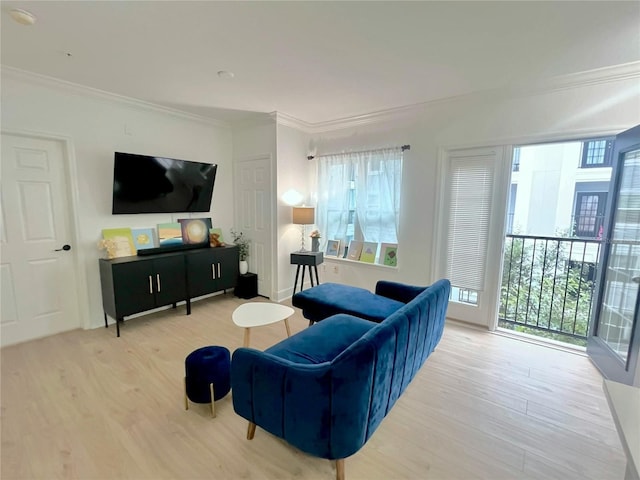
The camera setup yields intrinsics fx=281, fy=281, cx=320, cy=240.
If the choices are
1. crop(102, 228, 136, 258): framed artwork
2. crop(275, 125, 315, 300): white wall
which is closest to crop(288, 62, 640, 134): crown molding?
crop(275, 125, 315, 300): white wall

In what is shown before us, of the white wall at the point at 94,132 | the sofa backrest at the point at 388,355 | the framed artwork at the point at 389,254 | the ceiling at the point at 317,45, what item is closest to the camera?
the sofa backrest at the point at 388,355

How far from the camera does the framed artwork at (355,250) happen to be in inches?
161

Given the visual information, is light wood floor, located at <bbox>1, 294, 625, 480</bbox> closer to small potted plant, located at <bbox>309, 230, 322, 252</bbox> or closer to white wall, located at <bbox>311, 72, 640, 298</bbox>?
white wall, located at <bbox>311, 72, 640, 298</bbox>

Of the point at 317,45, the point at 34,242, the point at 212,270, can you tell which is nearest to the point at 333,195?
the point at 212,270

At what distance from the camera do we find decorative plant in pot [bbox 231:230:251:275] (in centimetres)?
425

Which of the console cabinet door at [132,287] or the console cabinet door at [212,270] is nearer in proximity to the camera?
the console cabinet door at [132,287]

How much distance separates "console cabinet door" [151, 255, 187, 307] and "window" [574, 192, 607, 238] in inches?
207

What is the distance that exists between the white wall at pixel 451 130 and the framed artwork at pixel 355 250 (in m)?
0.14

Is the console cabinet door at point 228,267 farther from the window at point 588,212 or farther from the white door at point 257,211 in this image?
the window at point 588,212

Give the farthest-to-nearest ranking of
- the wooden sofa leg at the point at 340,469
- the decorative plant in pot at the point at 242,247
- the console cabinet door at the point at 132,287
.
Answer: the decorative plant in pot at the point at 242,247, the console cabinet door at the point at 132,287, the wooden sofa leg at the point at 340,469

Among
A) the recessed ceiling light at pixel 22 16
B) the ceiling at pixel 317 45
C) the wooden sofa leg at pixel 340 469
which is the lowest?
the wooden sofa leg at pixel 340 469

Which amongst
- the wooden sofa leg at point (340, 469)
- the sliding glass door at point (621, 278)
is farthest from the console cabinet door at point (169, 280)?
the sliding glass door at point (621, 278)

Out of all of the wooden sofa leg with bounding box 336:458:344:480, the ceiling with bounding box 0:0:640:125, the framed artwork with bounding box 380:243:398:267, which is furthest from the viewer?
the framed artwork with bounding box 380:243:398:267

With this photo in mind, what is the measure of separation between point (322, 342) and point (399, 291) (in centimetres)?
119
